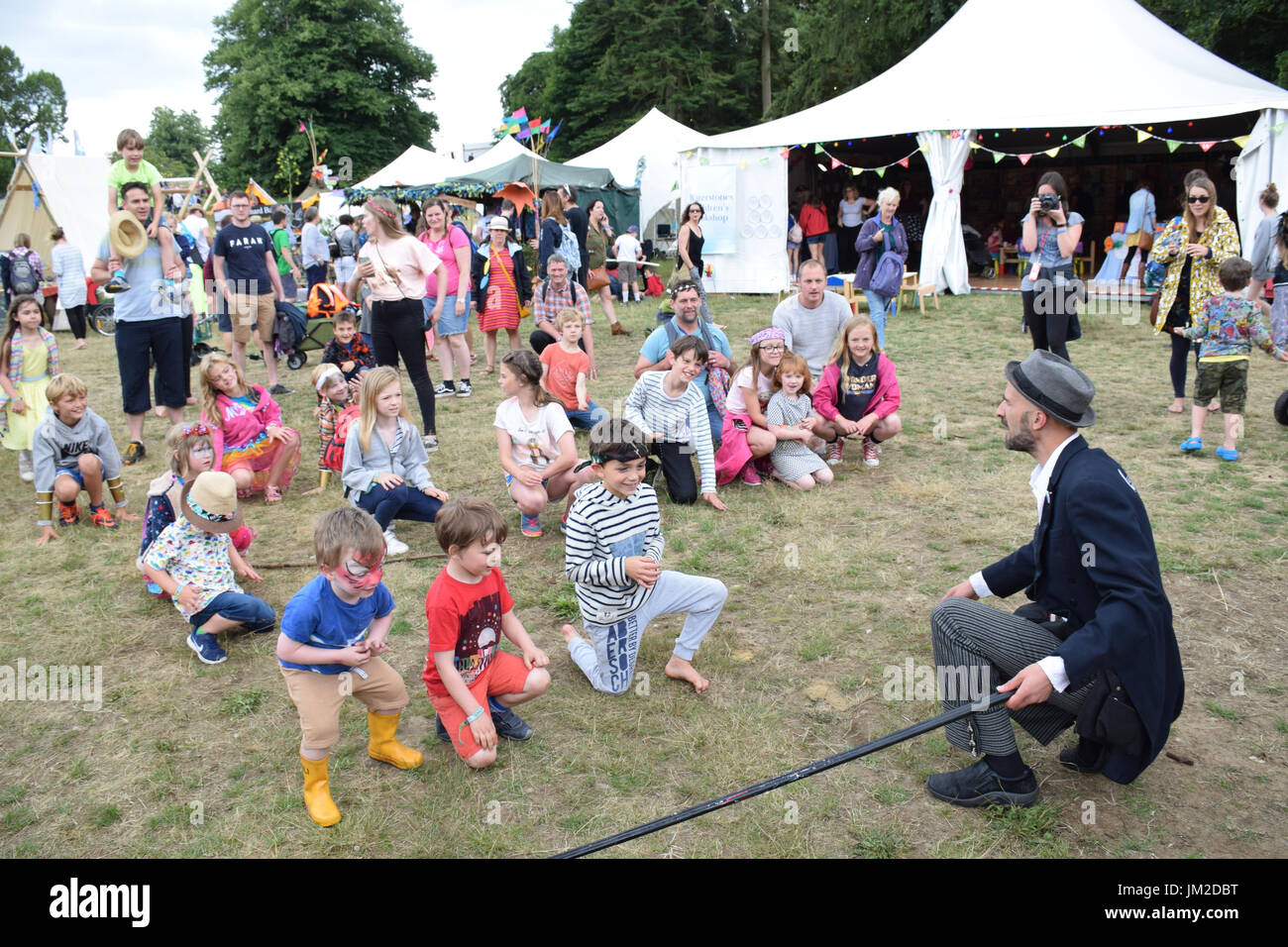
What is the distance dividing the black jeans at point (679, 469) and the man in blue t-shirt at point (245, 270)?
534cm

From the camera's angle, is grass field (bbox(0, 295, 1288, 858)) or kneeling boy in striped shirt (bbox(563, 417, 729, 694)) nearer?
grass field (bbox(0, 295, 1288, 858))

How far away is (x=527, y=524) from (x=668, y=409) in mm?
1219

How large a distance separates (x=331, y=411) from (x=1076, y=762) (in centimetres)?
554

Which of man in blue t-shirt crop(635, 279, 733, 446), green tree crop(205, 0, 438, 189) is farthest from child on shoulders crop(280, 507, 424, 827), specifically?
green tree crop(205, 0, 438, 189)

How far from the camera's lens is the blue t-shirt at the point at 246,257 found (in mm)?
9062

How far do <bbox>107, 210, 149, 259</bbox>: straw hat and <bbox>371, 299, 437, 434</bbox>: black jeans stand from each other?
6.24 feet

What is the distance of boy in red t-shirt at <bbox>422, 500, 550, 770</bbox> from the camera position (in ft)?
10.7

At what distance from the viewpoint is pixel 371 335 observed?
715 centimetres

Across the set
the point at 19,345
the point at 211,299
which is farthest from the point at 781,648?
the point at 211,299

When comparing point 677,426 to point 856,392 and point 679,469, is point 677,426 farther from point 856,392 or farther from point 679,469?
point 856,392

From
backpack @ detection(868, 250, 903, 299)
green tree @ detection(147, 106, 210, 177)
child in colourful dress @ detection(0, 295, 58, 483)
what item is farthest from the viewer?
green tree @ detection(147, 106, 210, 177)

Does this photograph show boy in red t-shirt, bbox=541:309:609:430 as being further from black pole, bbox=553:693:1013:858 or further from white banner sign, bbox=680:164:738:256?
white banner sign, bbox=680:164:738:256

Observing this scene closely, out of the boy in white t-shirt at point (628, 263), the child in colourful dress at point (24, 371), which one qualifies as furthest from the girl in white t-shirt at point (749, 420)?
the boy in white t-shirt at point (628, 263)
